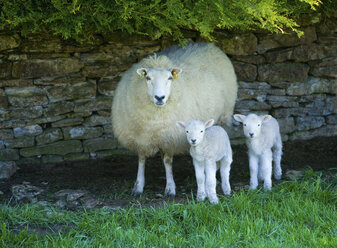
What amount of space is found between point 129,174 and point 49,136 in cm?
143

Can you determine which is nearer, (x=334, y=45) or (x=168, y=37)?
(x=168, y=37)

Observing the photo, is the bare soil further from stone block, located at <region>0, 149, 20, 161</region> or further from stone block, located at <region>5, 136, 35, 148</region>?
stone block, located at <region>5, 136, 35, 148</region>

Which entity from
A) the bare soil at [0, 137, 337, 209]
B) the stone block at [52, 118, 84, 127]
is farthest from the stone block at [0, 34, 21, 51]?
the bare soil at [0, 137, 337, 209]

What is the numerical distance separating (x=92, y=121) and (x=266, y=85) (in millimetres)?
2962

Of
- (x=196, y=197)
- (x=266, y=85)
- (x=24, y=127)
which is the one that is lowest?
(x=196, y=197)

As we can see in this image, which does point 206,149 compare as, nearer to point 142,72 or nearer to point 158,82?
point 158,82

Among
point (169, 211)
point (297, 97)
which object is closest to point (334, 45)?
point (297, 97)

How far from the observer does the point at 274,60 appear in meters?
7.52

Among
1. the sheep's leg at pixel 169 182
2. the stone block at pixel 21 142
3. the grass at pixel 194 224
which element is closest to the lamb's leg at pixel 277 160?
the grass at pixel 194 224

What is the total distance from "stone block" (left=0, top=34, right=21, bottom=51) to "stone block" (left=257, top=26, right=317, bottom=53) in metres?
A: 3.79

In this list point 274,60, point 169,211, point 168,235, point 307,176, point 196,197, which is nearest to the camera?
point 168,235

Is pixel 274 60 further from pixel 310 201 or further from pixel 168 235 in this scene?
pixel 168 235

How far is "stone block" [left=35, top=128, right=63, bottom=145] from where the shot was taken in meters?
6.87

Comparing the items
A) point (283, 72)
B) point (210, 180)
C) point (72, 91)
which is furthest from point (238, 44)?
point (210, 180)
